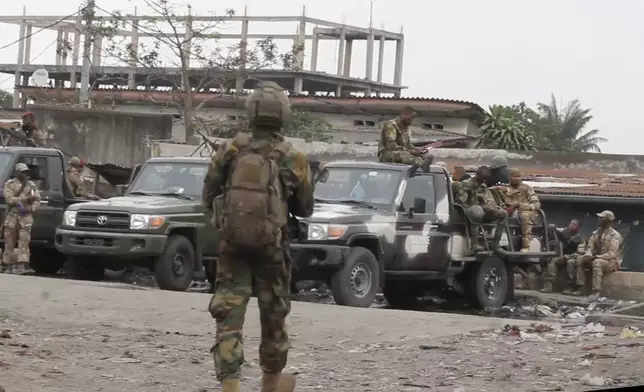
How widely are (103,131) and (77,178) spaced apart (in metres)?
8.49

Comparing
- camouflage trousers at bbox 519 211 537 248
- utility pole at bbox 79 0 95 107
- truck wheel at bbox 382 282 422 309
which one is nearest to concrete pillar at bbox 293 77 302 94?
utility pole at bbox 79 0 95 107

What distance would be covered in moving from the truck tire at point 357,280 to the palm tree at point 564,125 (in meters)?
29.0

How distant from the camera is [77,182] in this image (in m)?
16.8

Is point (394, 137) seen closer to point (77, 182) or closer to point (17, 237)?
point (17, 237)

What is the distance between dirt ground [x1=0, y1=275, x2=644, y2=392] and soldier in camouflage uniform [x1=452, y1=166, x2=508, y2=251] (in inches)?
115

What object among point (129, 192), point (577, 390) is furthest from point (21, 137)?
point (577, 390)

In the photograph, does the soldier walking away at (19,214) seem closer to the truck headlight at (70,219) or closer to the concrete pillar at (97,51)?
the truck headlight at (70,219)

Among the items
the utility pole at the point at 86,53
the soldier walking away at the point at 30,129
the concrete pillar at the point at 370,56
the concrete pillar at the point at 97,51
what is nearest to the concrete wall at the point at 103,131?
the utility pole at the point at 86,53

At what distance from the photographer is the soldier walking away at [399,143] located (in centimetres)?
1289

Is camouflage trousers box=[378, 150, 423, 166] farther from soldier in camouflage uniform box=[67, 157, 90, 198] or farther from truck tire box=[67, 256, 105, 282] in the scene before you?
soldier in camouflage uniform box=[67, 157, 90, 198]

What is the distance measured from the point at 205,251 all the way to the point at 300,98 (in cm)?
1772

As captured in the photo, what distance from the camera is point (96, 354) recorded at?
764 centimetres

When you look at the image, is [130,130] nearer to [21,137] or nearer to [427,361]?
[21,137]

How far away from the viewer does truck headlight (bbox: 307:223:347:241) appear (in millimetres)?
11711
